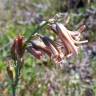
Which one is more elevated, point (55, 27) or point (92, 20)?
point (92, 20)

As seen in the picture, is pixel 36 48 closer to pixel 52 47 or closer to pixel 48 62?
pixel 52 47

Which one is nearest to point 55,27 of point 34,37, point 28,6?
point 34,37

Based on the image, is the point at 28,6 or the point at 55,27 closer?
the point at 55,27

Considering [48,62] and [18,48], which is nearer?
[18,48]

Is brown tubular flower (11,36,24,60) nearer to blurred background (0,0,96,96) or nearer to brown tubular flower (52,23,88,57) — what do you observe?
brown tubular flower (52,23,88,57)

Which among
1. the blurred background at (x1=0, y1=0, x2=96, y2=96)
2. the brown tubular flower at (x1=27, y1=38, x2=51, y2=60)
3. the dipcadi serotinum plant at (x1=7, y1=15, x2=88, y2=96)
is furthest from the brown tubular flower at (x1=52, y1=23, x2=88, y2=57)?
the blurred background at (x1=0, y1=0, x2=96, y2=96)

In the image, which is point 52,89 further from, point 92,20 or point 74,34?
point 92,20

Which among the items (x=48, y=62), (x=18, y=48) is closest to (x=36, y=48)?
(x=18, y=48)

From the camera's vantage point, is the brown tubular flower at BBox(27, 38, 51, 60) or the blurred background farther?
the blurred background

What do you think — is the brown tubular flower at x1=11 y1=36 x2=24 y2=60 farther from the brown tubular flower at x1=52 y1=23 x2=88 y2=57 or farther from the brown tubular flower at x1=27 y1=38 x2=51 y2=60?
the brown tubular flower at x1=52 y1=23 x2=88 y2=57
